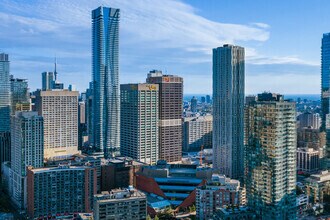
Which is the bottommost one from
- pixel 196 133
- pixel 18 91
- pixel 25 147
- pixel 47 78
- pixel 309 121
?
pixel 196 133

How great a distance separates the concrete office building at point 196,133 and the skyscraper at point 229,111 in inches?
1231

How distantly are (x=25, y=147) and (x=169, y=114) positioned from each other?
27424 mm

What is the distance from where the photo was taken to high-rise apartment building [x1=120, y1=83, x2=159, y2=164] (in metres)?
70.7

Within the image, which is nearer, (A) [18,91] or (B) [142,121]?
(B) [142,121]

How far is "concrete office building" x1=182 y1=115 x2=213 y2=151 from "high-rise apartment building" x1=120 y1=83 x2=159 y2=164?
30142mm

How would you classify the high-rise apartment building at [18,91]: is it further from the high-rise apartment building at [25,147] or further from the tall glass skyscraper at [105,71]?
the high-rise apartment building at [25,147]

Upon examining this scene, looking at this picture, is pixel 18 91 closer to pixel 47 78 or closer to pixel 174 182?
pixel 47 78

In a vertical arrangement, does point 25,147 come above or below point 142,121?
below

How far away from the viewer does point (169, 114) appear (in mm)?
74062

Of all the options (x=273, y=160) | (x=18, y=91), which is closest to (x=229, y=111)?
(x=273, y=160)

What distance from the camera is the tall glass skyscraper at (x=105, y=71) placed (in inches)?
3878

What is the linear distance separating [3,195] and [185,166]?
26783 mm

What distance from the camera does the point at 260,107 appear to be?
41.6m

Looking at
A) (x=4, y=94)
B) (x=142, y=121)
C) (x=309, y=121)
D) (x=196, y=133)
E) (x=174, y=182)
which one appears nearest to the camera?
(x=174, y=182)
